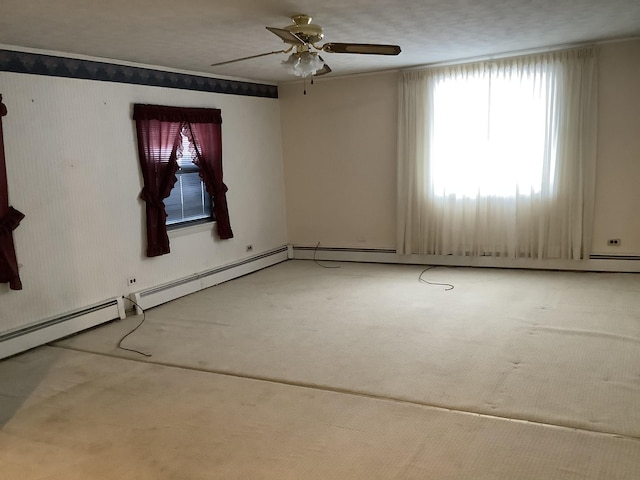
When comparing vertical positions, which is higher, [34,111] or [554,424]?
[34,111]

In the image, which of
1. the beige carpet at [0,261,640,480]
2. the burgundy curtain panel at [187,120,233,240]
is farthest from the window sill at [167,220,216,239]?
the beige carpet at [0,261,640,480]

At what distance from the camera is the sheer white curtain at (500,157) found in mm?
5883

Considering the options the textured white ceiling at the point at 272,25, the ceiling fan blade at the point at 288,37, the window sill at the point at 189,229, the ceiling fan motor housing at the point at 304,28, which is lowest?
the window sill at the point at 189,229

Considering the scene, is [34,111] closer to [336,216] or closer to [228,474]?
[228,474]

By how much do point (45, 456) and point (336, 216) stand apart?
5140mm

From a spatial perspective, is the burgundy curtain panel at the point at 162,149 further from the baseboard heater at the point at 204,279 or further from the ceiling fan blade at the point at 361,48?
the ceiling fan blade at the point at 361,48

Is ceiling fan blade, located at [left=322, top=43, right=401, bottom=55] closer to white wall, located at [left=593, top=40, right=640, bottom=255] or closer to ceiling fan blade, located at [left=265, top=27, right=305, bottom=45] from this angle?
ceiling fan blade, located at [left=265, top=27, right=305, bottom=45]

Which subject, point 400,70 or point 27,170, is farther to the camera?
point 400,70

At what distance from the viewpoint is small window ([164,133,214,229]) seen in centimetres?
603

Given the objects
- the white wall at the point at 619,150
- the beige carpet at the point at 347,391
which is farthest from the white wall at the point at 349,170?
the beige carpet at the point at 347,391

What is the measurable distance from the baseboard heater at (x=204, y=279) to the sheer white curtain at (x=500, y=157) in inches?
70.5

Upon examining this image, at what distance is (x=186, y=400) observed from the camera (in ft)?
11.2

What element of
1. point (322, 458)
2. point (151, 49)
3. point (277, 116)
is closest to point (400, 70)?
point (277, 116)

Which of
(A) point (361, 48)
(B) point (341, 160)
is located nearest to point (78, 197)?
(A) point (361, 48)
